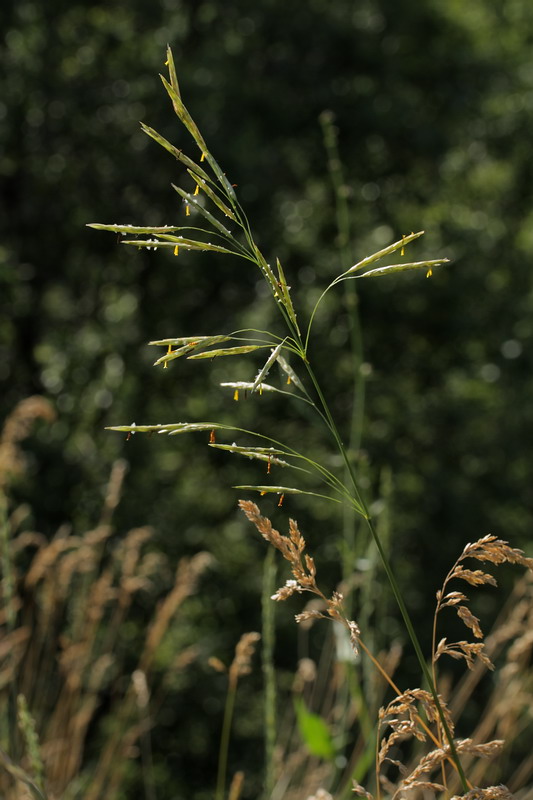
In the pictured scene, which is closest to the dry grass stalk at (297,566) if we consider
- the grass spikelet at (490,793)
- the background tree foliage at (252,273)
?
the grass spikelet at (490,793)

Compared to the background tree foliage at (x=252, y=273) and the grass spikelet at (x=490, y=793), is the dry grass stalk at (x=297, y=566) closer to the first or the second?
the grass spikelet at (x=490, y=793)

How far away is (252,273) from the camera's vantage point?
276 inches

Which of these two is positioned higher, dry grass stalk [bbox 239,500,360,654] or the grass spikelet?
dry grass stalk [bbox 239,500,360,654]

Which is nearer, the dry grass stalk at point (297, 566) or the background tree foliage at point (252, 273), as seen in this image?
the dry grass stalk at point (297, 566)

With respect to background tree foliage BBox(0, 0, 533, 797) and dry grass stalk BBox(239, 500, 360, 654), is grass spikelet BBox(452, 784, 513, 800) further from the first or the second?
background tree foliage BBox(0, 0, 533, 797)

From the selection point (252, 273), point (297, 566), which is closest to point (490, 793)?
point (297, 566)

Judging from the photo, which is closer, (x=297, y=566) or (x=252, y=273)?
(x=297, y=566)

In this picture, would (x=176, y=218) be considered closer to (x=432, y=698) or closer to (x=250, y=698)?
(x=250, y=698)

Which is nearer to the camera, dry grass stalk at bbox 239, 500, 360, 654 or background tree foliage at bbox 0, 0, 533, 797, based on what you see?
dry grass stalk at bbox 239, 500, 360, 654

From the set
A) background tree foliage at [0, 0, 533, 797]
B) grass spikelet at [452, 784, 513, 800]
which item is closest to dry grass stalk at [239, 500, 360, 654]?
grass spikelet at [452, 784, 513, 800]

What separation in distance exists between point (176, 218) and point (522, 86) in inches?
118

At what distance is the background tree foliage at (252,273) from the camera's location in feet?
21.9

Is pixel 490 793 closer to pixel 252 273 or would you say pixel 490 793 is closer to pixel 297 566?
pixel 297 566

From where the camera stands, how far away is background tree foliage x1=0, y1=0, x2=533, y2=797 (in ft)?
21.9
